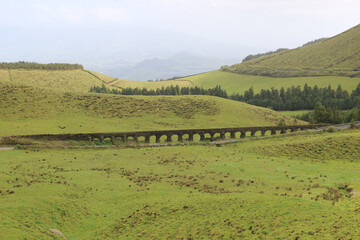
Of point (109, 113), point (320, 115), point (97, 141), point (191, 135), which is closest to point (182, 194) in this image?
point (97, 141)

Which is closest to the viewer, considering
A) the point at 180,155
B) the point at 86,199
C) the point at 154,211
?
the point at 154,211

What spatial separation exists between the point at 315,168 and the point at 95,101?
72.3 metres

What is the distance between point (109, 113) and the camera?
9369cm

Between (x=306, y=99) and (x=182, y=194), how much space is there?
126m

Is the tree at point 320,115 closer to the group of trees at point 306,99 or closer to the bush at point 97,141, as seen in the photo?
the group of trees at point 306,99

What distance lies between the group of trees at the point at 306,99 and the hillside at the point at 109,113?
119ft

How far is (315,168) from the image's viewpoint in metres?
46.4

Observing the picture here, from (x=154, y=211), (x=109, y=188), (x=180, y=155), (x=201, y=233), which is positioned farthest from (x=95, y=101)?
(x=201, y=233)

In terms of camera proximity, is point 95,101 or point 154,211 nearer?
point 154,211

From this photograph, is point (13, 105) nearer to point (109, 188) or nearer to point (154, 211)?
point (109, 188)

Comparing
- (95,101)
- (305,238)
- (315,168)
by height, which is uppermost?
(95,101)

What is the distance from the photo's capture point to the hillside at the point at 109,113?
3157 inches

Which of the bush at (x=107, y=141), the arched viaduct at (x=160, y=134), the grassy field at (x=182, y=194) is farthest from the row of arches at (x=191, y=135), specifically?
the grassy field at (x=182, y=194)

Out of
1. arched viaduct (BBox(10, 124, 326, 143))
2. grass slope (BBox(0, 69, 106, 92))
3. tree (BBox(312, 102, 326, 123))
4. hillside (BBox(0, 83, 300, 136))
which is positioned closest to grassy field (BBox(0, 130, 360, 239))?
arched viaduct (BBox(10, 124, 326, 143))
